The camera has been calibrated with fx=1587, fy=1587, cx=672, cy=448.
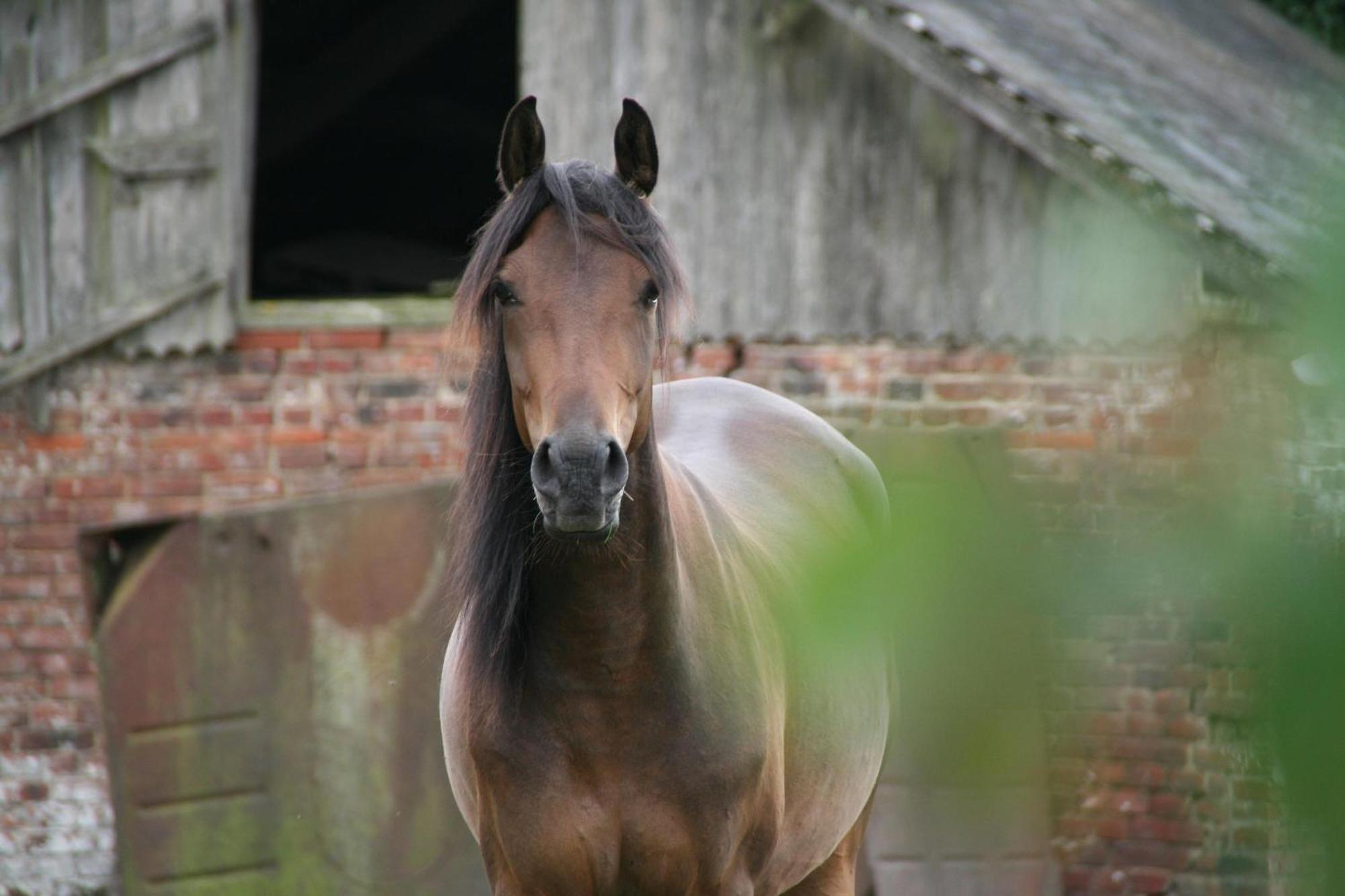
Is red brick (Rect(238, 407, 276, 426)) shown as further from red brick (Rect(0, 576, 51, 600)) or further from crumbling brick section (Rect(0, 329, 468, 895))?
red brick (Rect(0, 576, 51, 600))

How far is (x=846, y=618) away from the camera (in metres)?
0.78

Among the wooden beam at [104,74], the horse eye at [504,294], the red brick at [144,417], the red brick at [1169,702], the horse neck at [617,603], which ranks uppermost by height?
the wooden beam at [104,74]

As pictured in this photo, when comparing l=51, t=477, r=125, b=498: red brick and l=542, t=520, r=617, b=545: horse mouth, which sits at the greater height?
l=542, t=520, r=617, b=545: horse mouth

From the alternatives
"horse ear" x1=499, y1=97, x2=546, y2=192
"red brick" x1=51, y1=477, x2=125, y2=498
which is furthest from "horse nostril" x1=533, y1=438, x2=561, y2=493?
"red brick" x1=51, y1=477, x2=125, y2=498

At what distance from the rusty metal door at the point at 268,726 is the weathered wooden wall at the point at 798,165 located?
2020 mm

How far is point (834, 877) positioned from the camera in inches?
166

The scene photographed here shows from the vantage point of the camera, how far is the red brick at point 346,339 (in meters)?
6.79

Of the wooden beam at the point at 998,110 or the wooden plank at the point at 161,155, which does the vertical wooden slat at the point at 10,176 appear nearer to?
the wooden plank at the point at 161,155

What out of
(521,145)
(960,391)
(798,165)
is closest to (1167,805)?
(960,391)

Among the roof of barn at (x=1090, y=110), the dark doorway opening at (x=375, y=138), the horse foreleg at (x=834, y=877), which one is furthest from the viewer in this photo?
the dark doorway opening at (x=375, y=138)

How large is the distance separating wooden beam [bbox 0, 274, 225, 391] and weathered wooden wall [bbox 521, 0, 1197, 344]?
165 centimetres

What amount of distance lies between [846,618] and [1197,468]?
0.20m

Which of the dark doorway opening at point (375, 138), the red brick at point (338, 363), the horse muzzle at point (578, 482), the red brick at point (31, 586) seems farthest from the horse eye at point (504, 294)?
the dark doorway opening at point (375, 138)

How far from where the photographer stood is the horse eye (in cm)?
261
